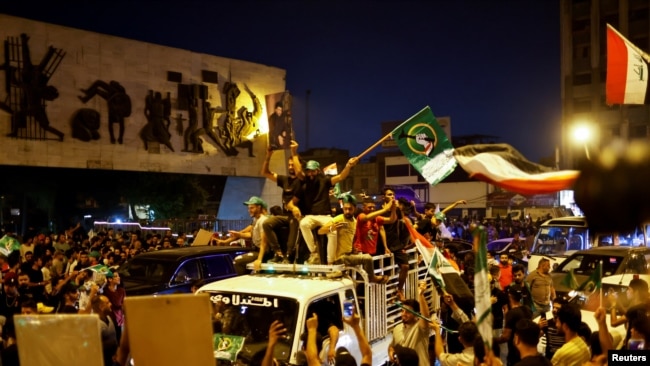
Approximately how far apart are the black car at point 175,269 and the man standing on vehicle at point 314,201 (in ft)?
13.4

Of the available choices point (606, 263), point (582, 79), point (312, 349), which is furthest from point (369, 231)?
point (582, 79)

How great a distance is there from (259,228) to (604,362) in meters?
5.46

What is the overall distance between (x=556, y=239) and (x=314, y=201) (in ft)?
32.6

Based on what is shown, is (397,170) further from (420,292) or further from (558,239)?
(420,292)

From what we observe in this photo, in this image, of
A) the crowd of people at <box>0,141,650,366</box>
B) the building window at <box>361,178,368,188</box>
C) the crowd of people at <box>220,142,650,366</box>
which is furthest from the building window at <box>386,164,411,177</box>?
the crowd of people at <box>220,142,650,366</box>

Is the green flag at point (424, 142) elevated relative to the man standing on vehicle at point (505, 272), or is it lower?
elevated

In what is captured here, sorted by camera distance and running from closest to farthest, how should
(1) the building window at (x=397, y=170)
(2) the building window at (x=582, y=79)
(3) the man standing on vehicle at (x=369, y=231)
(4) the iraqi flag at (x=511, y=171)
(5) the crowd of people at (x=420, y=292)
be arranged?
1. (4) the iraqi flag at (x=511, y=171)
2. (5) the crowd of people at (x=420, y=292)
3. (3) the man standing on vehicle at (x=369, y=231)
4. (2) the building window at (x=582, y=79)
5. (1) the building window at (x=397, y=170)

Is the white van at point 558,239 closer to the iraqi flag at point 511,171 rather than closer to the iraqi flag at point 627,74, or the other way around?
the iraqi flag at point 627,74

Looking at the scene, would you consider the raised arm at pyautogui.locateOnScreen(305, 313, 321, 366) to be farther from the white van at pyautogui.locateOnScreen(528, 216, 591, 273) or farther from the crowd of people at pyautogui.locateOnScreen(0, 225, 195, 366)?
the white van at pyautogui.locateOnScreen(528, 216, 591, 273)

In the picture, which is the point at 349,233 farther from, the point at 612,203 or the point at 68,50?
the point at 68,50

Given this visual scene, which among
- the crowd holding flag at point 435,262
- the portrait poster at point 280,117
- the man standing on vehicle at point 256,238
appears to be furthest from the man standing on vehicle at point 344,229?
the portrait poster at point 280,117

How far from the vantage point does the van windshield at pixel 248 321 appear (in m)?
5.67

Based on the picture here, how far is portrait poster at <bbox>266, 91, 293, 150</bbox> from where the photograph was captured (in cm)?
2795

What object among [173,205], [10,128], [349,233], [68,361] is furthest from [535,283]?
[173,205]
